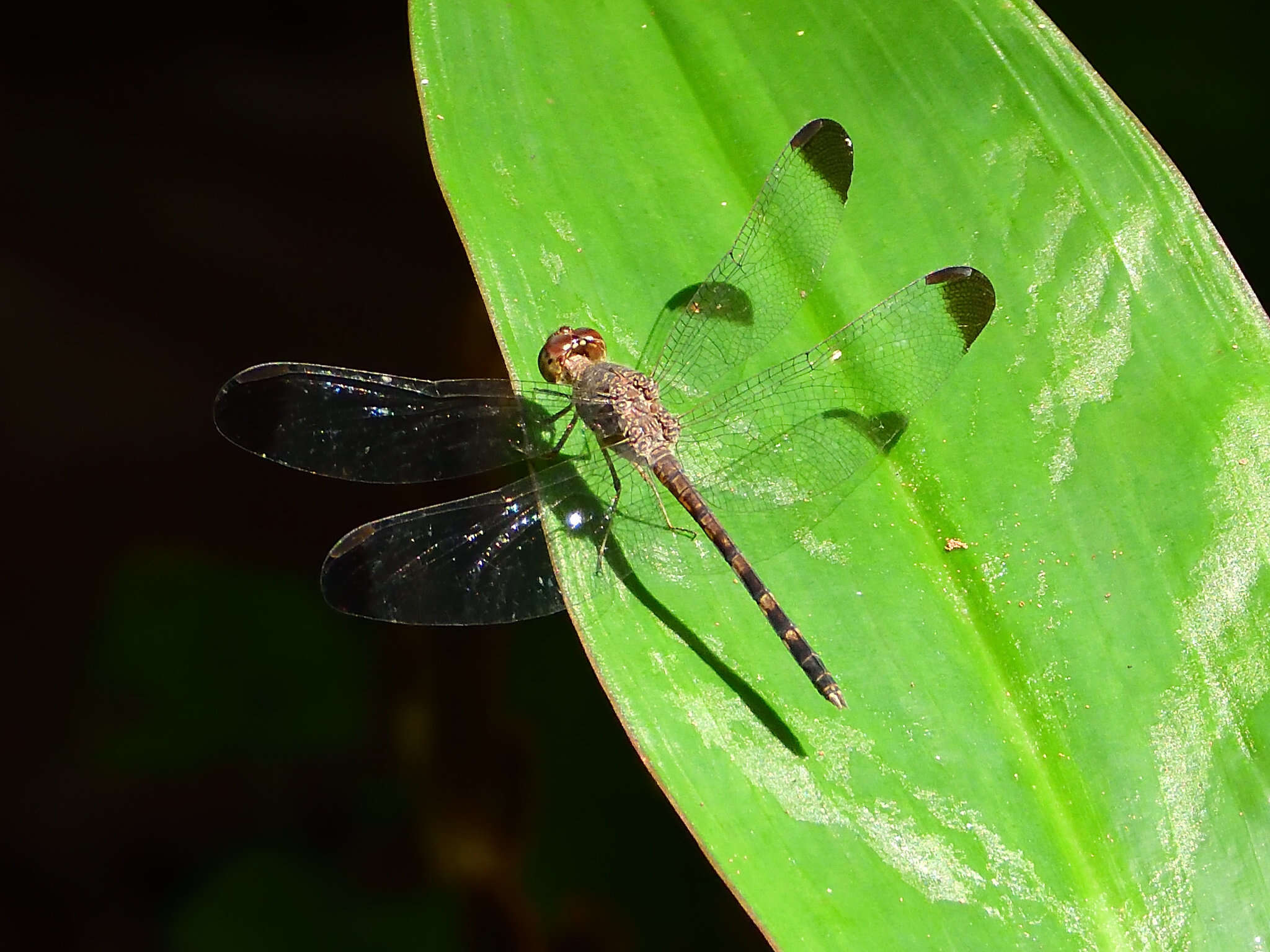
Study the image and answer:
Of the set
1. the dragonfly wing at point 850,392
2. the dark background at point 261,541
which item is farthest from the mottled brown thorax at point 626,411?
the dark background at point 261,541

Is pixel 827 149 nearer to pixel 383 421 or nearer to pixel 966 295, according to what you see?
pixel 966 295

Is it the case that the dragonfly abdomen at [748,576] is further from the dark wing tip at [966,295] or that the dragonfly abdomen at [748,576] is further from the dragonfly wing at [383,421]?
the dark wing tip at [966,295]

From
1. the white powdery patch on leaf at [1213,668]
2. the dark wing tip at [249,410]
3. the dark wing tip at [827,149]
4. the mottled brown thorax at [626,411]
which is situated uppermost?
the dark wing tip at [249,410]

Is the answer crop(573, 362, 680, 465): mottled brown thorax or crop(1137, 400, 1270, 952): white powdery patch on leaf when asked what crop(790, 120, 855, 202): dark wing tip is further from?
crop(1137, 400, 1270, 952): white powdery patch on leaf

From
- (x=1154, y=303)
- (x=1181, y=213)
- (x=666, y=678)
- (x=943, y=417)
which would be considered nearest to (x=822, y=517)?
(x=943, y=417)

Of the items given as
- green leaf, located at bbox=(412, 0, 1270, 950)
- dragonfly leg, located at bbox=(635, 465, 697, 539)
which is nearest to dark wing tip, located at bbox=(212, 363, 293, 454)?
green leaf, located at bbox=(412, 0, 1270, 950)
